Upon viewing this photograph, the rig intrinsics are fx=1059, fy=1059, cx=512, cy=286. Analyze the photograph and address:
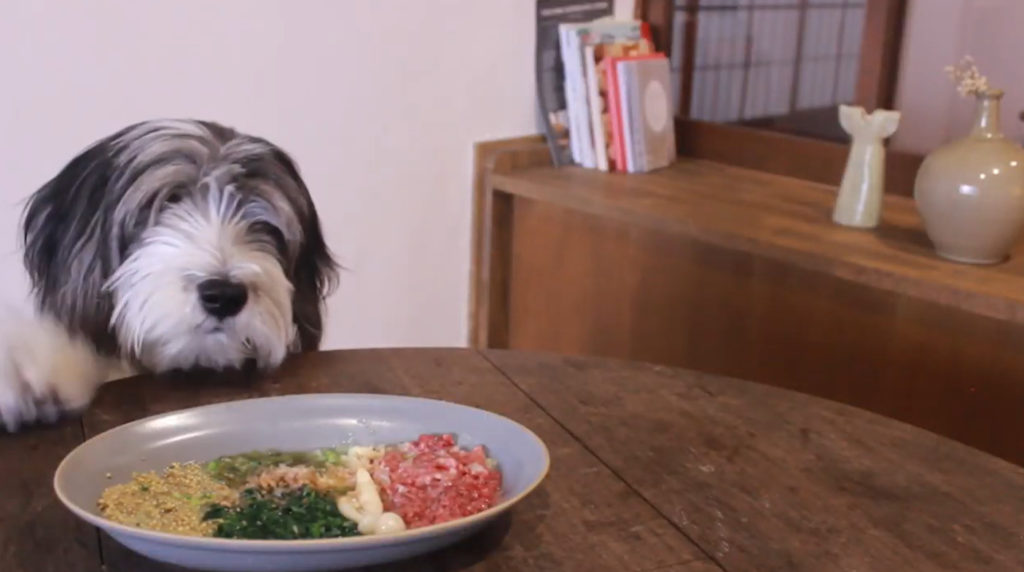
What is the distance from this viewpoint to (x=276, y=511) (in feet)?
2.76

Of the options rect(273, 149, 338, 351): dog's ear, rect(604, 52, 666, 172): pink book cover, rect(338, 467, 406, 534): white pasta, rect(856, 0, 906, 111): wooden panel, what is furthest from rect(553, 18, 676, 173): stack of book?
rect(338, 467, 406, 534): white pasta

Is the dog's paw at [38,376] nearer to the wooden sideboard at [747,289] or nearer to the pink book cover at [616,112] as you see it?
the wooden sideboard at [747,289]

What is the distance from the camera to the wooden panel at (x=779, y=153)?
200cm

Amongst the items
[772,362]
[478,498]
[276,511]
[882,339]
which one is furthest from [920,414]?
[276,511]

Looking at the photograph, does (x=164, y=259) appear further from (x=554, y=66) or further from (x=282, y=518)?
(x=554, y=66)

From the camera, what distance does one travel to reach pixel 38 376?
1053 mm

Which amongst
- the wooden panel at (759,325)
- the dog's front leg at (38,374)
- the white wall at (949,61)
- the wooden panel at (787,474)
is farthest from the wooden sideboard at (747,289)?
the dog's front leg at (38,374)

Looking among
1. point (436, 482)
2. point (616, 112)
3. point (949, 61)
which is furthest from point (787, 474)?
point (616, 112)

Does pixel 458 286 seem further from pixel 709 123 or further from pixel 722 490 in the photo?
pixel 722 490

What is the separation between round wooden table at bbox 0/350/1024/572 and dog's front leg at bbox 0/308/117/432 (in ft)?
0.07

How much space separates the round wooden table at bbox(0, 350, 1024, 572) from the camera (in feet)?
2.78

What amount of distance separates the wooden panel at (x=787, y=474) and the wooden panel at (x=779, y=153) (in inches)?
37.2

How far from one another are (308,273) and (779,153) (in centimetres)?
121

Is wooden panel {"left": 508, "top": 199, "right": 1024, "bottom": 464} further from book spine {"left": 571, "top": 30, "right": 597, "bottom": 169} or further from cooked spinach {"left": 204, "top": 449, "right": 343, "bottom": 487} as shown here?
cooked spinach {"left": 204, "top": 449, "right": 343, "bottom": 487}
